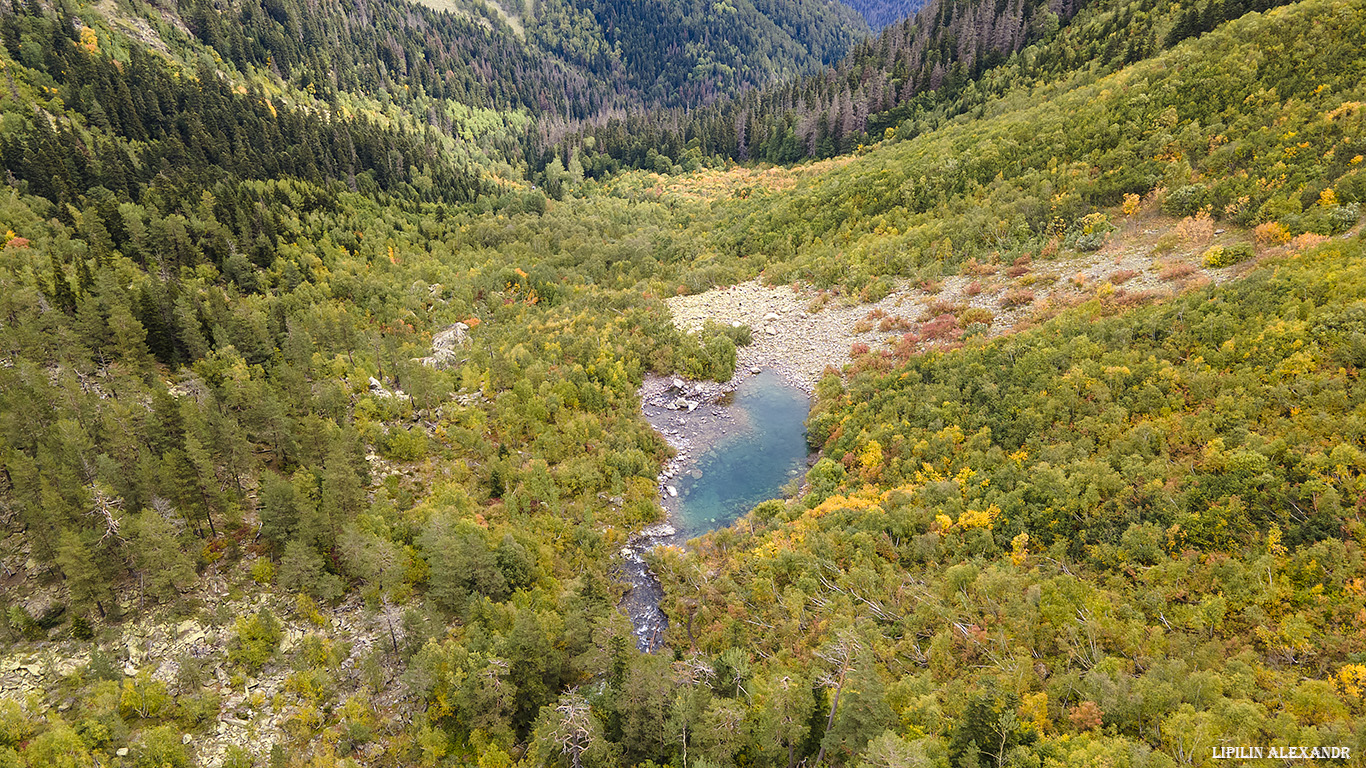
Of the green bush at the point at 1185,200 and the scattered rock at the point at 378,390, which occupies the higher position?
the green bush at the point at 1185,200

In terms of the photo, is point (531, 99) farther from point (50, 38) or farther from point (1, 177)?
point (1, 177)

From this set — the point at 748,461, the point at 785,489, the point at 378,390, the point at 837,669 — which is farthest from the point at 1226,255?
the point at 378,390

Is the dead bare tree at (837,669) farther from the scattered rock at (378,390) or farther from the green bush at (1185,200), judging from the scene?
the green bush at (1185,200)

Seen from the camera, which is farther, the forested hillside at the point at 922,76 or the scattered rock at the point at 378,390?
the forested hillside at the point at 922,76

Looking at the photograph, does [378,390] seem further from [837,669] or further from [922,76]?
[922,76]

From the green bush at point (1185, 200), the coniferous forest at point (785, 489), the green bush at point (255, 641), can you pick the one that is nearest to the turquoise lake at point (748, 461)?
the coniferous forest at point (785, 489)

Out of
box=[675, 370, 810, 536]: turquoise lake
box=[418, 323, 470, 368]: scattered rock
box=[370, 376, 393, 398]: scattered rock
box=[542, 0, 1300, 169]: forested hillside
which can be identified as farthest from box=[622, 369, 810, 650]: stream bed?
box=[542, 0, 1300, 169]: forested hillside

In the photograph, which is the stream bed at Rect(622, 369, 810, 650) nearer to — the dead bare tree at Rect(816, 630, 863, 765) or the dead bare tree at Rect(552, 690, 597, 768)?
the dead bare tree at Rect(552, 690, 597, 768)
